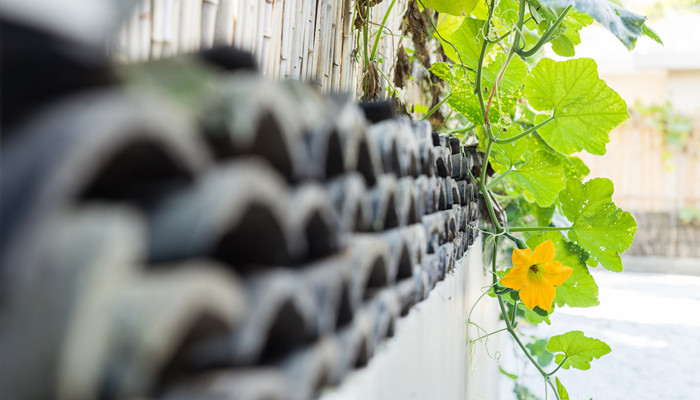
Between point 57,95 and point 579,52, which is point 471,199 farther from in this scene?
point 579,52

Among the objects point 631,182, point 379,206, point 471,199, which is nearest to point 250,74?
point 379,206

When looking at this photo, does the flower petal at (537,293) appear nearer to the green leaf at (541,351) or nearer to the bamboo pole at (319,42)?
the bamboo pole at (319,42)

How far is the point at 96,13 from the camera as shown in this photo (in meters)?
0.22

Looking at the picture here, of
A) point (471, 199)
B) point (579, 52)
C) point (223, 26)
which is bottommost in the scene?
point (471, 199)

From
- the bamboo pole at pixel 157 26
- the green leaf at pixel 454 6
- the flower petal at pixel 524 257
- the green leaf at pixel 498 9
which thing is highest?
the green leaf at pixel 498 9

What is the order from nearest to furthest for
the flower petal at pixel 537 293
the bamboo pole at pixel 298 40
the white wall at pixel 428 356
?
the white wall at pixel 428 356, the bamboo pole at pixel 298 40, the flower petal at pixel 537 293

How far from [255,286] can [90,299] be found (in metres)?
0.11

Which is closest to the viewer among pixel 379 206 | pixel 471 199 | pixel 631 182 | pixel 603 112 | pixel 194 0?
pixel 379 206

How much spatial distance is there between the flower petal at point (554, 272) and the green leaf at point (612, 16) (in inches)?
18.2

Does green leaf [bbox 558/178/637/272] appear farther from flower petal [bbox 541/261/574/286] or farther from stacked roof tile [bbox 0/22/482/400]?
stacked roof tile [bbox 0/22/482/400]

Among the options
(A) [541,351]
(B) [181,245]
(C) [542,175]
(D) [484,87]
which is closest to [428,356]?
(B) [181,245]

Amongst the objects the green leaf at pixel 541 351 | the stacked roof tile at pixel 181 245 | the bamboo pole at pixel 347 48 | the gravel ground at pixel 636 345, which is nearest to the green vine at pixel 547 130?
the bamboo pole at pixel 347 48

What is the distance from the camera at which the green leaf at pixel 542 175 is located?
1.49 metres

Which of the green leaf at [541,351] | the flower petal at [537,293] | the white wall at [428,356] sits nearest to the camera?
the white wall at [428,356]
